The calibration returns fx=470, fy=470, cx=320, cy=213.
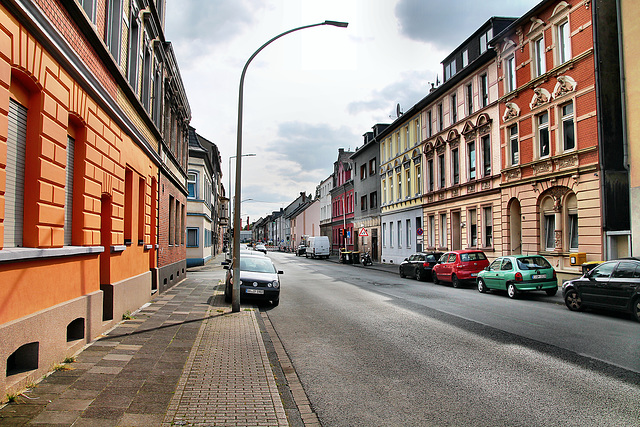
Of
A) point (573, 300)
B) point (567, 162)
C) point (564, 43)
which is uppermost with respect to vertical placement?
point (564, 43)

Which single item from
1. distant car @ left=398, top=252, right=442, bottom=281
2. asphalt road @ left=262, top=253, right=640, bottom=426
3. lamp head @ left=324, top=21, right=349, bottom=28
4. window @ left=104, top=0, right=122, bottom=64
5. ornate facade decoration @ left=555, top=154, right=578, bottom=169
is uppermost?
lamp head @ left=324, top=21, right=349, bottom=28

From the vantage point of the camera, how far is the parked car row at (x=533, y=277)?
434 inches

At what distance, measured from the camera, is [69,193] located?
7.69m

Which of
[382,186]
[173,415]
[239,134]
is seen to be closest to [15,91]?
[173,415]

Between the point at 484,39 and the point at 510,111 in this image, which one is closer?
the point at 510,111

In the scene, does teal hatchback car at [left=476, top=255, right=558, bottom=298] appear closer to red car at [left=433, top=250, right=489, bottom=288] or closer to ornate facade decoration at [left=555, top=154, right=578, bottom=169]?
red car at [left=433, top=250, right=489, bottom=288]

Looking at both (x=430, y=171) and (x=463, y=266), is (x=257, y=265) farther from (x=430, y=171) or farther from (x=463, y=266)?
(x=430, y=171)

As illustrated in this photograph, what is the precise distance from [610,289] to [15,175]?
12.3m

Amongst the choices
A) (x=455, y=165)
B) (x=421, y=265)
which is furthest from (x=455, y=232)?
(x=421, y=265)

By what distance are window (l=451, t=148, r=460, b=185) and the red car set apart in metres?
9.07

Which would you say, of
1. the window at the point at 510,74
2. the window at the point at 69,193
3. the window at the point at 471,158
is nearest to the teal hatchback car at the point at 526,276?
the window at the point at 510,74

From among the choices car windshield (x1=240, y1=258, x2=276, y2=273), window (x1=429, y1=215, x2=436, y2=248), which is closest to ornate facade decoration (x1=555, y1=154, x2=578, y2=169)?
car windshield (x1=240, y1=258, x2=276, y2=273)

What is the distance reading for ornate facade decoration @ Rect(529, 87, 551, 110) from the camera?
2006 centimetres

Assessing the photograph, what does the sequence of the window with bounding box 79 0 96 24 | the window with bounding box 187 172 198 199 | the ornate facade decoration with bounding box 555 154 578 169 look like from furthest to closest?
the window with bounding box 187 172 198 199, the ornate facade decoration with bounding box 555 154 578 169, the window with bounding box 79 0 96 24
